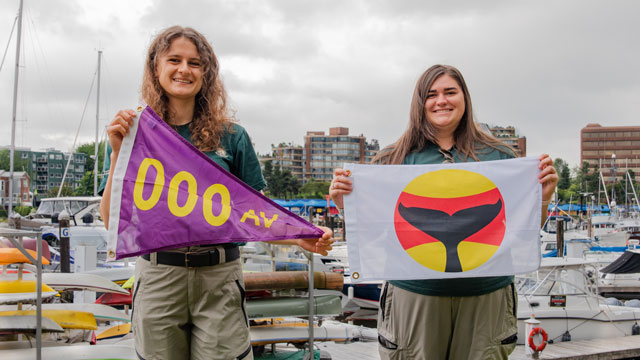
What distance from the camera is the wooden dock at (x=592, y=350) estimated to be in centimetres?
1051

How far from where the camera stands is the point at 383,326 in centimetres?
311

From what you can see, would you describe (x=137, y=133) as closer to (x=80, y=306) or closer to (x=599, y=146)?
(x=80, y=306)

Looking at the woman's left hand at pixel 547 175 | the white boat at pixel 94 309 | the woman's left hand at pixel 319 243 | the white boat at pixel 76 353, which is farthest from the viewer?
the white boat at pixel 94 309

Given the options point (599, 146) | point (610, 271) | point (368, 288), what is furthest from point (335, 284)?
point (599, 146)

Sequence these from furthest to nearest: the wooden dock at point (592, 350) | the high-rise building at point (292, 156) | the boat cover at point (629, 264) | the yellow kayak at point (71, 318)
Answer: the high-rise building at point (292, 156) → the boat cover at point (629, 264) → the wooden dock at point (592, 350) → the yellow kayak at point (71, 318)

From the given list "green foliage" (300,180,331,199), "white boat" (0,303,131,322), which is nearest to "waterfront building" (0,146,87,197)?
"green foliage" (300,180,331,199)

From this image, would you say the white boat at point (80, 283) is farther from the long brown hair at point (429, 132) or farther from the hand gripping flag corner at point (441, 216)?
the long brown hair at point (429, 132)

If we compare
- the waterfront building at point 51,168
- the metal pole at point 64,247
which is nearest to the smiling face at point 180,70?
the metal pole at point 64,247

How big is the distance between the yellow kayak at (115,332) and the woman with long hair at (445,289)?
5212mm

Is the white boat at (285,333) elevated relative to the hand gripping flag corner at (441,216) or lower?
lower

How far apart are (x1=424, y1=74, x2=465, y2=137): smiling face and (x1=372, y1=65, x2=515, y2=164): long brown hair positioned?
32mm

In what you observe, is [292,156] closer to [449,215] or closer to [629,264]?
[629,264]

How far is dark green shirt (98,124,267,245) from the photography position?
Answer: 302cm

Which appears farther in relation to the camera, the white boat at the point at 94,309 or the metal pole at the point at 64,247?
the metal pole at the point at 64,247
